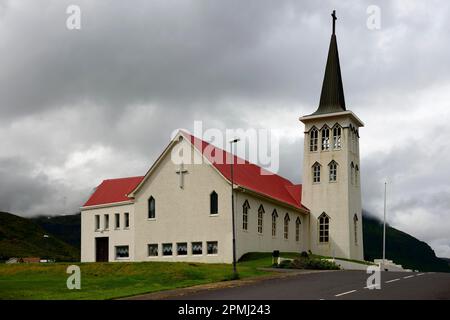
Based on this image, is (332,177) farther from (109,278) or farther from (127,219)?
(109,278)

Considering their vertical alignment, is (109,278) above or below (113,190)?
below

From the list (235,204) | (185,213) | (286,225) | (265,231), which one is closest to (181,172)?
(185,213)

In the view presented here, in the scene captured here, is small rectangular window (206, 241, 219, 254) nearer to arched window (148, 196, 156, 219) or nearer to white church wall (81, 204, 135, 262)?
arched window (148, 196, 156, 219)

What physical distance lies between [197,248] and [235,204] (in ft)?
17.3

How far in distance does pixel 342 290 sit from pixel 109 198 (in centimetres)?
3964

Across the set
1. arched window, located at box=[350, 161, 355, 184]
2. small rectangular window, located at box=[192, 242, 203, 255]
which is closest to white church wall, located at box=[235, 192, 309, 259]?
small rectangular window, located at box=[192, 242, 203, 255]

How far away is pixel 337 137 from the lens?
63.7 meters

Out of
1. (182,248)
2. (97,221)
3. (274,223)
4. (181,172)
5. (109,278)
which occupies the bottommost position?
(109,278)

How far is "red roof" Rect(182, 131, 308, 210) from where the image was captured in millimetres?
52938

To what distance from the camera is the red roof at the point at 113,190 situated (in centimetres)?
6220

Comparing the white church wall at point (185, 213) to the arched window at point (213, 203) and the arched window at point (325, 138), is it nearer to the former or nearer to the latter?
the arched window at point (213, 203)

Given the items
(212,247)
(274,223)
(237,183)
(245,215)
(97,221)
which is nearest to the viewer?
(237,183)

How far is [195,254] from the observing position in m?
52.3
